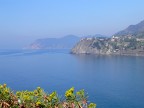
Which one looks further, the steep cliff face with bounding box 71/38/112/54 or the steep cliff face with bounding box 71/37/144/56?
the steep cliff face with bounding box 71/38/112/54

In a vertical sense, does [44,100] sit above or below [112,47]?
above

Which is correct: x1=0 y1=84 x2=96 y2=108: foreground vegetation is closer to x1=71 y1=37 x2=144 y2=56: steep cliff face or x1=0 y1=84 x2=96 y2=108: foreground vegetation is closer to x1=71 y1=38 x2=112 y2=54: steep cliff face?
x1=71 y1=37 x2=144 y2=56: steep cliff face

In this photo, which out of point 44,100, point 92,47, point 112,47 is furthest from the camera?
point 92,47

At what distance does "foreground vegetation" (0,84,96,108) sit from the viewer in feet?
12.3

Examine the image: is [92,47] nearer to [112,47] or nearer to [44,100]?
[112,47]

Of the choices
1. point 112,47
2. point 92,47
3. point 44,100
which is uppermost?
point 44,100

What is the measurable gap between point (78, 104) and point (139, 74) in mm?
53207

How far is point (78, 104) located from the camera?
3.76m

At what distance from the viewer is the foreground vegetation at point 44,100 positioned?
3.74 m

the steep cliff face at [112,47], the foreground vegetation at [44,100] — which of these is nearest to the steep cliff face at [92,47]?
the steep cliff face at [112,47]

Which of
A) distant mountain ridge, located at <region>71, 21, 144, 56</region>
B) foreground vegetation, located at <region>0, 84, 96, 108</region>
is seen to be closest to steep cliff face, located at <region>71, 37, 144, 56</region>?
distant mountain ridge, located at <region>71, 21, 144, 56</region>

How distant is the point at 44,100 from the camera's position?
3885 millimetres

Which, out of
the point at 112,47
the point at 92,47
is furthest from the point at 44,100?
the point at 92,47

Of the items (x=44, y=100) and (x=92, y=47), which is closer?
(x=44, y=100)
